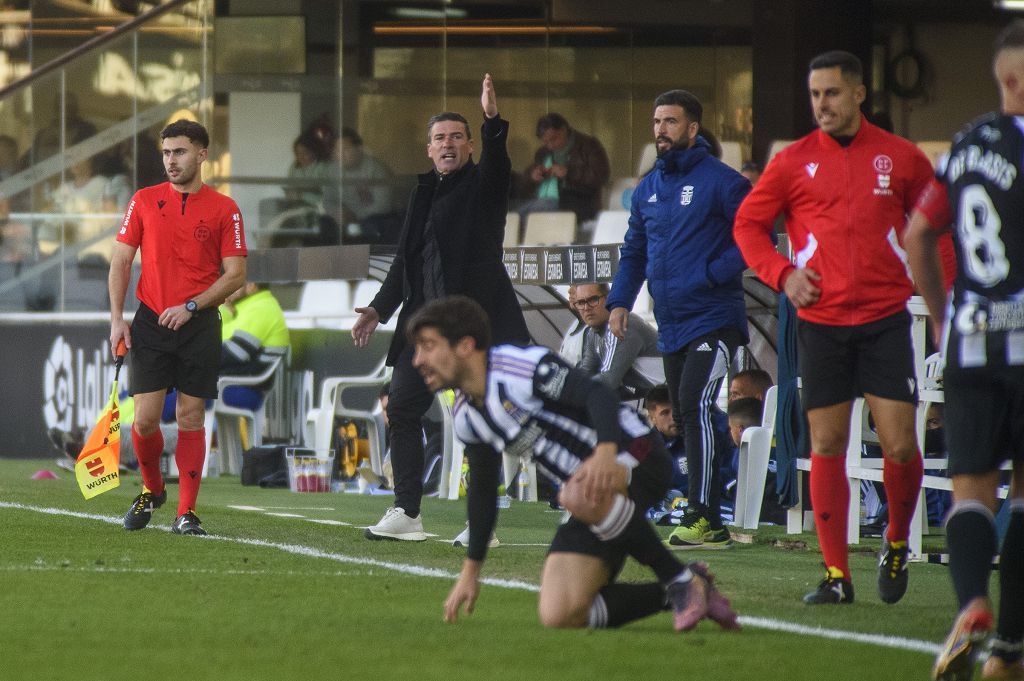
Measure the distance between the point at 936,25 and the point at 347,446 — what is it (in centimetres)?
1081

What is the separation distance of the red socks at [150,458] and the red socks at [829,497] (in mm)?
3564

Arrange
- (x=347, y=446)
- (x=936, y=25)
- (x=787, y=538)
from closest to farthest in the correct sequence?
(x=787, y=538), (x=347, y=446), (x=936, y=25)

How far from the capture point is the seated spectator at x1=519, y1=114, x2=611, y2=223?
18.1 m

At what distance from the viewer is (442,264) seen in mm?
7926

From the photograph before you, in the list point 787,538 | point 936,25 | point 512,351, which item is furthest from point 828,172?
point 936,25

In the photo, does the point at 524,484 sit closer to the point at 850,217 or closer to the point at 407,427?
the point at 407,427

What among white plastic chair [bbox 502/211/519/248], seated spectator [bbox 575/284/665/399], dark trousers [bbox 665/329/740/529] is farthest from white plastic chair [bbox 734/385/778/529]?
white plastic chair [bbox 502/211/519/248]

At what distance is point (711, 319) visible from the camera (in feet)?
25.8

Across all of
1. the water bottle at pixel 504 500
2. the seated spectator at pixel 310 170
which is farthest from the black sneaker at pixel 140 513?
the seated spectator at pixel 310 170

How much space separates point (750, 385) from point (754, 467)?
4.35ft

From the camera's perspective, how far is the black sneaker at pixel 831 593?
589cm

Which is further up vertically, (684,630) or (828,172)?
(828,172)

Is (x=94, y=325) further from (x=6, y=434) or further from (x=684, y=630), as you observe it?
(x=684, y=630)

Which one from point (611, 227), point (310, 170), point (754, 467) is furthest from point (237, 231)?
point (310, 170)
